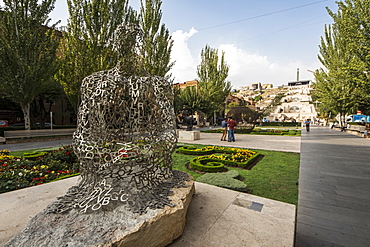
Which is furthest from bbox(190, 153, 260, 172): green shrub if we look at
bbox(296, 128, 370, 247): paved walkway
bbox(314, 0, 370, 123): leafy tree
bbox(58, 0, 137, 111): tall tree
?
bbox(58, 0, 137, 111): tall tree

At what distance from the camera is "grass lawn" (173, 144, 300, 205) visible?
4352 millimetres

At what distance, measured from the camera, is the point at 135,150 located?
8.89 feet

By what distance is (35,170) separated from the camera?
18.6 ft

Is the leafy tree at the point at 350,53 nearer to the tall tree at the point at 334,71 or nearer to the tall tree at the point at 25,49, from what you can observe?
the tall tree at the point at 334,71

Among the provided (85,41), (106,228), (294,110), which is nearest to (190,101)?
(85,41)

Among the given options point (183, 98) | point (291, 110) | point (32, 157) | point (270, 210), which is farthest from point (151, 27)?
point (291, 110)

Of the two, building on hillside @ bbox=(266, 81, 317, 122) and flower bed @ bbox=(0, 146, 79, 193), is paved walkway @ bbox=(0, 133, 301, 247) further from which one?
building on hillside @ bbox=(266, 81, 317, 122)

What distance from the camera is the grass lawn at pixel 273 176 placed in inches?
171

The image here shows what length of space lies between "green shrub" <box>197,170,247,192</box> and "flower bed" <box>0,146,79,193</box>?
432 centimetres

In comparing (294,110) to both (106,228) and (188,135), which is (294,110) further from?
(106,228)

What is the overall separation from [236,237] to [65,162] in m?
6.59

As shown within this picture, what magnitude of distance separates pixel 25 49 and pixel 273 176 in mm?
18198

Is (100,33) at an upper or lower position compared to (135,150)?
upper

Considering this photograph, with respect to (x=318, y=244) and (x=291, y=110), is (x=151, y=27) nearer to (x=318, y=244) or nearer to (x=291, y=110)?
(x=318, y=244)
